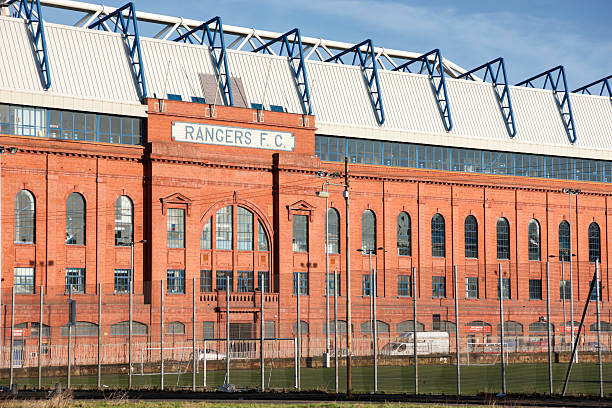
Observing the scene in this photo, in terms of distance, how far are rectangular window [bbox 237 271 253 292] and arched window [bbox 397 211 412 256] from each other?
14590 mm

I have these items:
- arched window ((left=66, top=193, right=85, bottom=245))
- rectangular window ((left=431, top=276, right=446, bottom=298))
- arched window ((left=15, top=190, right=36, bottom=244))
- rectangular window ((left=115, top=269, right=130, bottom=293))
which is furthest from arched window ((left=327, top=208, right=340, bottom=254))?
arched window ((left=15, top=190, right=36, bottom=244))

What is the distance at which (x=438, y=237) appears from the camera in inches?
3423

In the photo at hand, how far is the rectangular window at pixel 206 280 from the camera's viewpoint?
73938mm

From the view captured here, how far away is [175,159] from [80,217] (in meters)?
8.17

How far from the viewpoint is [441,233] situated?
8719cm

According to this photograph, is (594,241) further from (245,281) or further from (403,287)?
(245,281)

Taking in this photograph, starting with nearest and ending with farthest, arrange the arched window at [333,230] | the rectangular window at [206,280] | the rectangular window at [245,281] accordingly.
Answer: the rectangular window at [206,280] → the rectangular window at [245,281] → the arched window at [333,230]

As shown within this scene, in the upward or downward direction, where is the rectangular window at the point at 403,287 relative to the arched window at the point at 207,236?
downward

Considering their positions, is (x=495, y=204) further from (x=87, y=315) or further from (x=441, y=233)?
(x=87, y=315)

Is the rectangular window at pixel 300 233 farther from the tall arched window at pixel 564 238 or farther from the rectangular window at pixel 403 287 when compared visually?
the tall arched window at pixel 564 238

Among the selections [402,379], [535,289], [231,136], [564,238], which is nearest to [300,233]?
[231,136]

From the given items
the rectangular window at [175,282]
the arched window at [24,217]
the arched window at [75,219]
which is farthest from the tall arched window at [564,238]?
the arched window at [24,217]

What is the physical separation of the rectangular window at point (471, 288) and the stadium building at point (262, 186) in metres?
Result: 0.31

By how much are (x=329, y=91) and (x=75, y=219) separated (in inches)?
1023
